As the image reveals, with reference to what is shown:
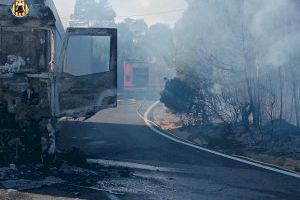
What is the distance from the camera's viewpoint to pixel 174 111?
19.6m

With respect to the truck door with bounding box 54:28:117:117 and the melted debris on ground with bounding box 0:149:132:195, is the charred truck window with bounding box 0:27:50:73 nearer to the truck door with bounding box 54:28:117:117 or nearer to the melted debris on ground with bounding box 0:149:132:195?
the truck door with bounding box 54:28:117:117

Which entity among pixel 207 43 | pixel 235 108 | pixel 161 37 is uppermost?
pixel 161 37

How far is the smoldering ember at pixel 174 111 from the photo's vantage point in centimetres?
725

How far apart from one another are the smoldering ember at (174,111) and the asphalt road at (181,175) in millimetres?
24

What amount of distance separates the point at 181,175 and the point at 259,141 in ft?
Result: 15.7

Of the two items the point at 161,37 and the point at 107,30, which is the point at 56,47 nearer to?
the point at 107,30

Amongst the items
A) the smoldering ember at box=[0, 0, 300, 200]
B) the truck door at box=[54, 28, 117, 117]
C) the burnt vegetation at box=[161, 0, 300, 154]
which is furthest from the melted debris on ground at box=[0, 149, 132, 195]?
the burnt vegetation at box=[161, 0, 300, 154]

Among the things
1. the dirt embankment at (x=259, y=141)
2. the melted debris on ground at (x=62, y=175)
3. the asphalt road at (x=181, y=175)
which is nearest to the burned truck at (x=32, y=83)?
the melted debris on ground at (x=62, y=175)

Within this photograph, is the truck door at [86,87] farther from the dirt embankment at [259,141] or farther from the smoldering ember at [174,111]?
the dirt embankment at [259,141]

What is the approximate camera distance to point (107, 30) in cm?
838

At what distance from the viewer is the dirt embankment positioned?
979 cm

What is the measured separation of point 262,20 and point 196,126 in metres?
5.24

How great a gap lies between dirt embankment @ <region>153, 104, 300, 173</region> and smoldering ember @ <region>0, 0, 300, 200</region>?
4cm

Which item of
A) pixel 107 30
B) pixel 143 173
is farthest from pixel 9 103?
pixel 143 173
